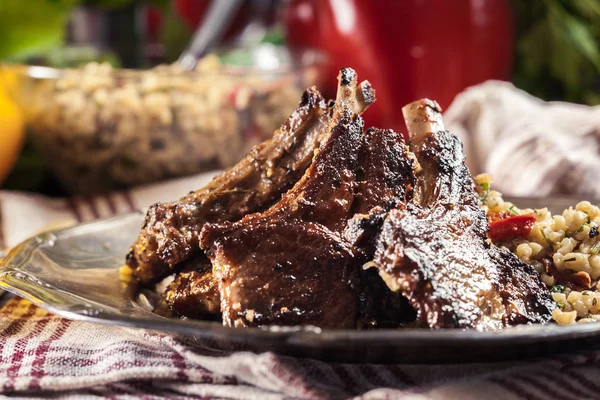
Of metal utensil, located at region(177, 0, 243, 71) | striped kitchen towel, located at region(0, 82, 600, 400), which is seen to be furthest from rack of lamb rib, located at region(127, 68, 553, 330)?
metal utensil, located at region(177, 0, 243, 71)

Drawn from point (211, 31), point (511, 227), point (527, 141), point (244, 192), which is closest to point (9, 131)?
point (211, 31)

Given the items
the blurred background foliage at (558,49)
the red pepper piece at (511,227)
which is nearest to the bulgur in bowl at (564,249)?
the red pepper piece at (511,227)

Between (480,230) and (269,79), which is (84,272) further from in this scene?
(269,79)

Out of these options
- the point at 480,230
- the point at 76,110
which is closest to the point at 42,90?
the point at 76,110

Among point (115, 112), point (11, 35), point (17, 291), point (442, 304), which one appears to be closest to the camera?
point (442, 304)

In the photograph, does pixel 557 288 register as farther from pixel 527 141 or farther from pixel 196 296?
pixel 527 141

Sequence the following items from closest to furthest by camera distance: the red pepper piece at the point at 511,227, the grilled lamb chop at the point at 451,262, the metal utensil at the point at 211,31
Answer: the grilled lamb chop at the point at 451,262 < the red pepper piece at the point at 511,227 < the metal utensil at the point at 211,31

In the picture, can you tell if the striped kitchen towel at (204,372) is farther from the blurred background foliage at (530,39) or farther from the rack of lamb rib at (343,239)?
the blurred background foliage at (530,39)
